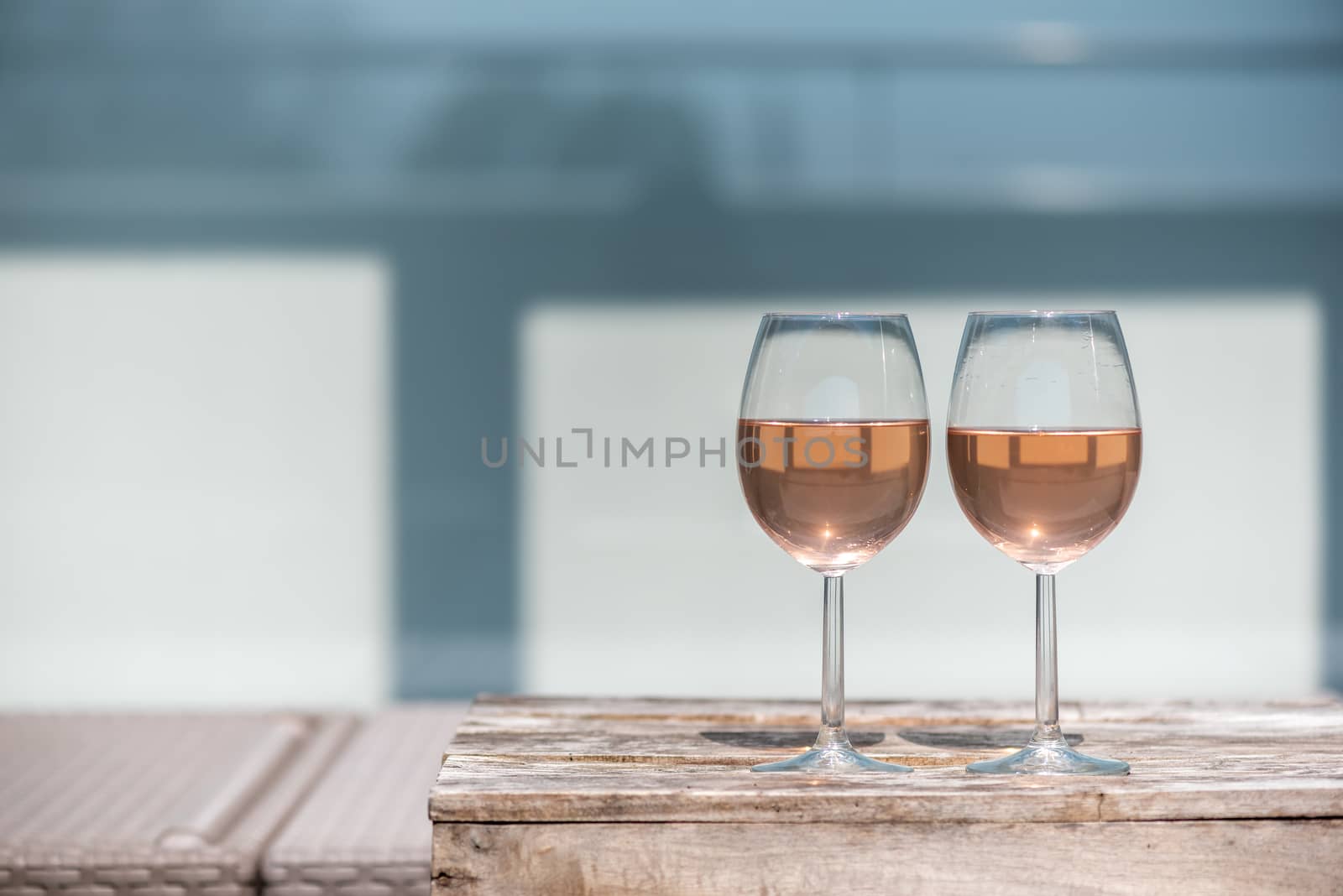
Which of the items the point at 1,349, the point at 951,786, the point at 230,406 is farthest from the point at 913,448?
the point at 1,349

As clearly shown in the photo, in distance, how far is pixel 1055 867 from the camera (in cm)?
75

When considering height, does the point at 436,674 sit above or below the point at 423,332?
below

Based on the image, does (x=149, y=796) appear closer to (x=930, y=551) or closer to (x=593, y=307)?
(x=593, y=307)

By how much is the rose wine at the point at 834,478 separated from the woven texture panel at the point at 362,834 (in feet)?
2.11

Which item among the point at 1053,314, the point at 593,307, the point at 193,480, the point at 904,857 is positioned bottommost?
the point at 904,857

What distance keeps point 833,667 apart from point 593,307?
1.53 meters

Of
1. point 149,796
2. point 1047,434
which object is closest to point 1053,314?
point 1047,434

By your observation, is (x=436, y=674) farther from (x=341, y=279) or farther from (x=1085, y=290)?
(x=1085, y=290)

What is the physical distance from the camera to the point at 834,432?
76cm

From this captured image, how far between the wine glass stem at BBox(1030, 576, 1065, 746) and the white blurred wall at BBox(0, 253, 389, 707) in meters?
1.62

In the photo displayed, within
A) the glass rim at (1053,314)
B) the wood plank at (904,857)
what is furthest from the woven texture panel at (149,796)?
the glass rim at (1053,314)

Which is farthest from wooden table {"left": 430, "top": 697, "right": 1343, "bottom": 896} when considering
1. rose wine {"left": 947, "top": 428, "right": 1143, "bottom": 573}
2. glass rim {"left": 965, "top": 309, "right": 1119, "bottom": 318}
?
glass rim {"left": 965, "top": 309, "right": 1119, "bottom": 318}

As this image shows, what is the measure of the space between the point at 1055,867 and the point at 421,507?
166cm

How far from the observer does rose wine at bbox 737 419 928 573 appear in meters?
0.76
